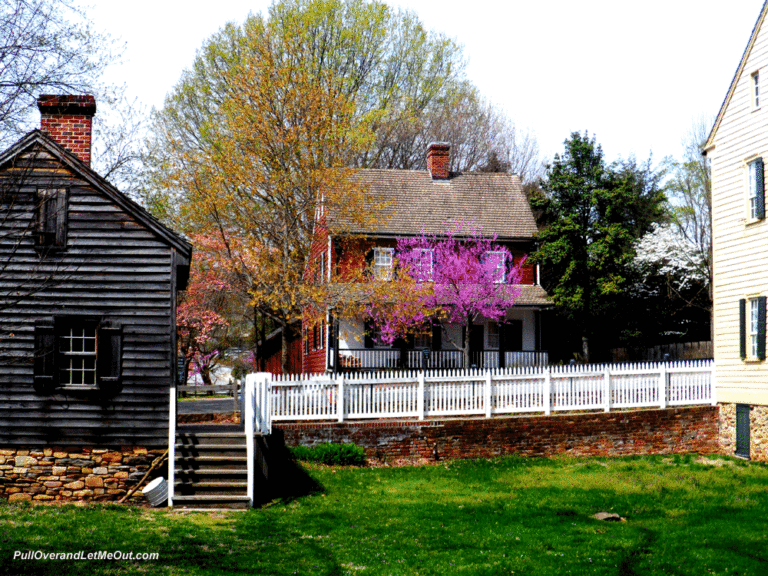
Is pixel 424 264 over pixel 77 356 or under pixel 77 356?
over

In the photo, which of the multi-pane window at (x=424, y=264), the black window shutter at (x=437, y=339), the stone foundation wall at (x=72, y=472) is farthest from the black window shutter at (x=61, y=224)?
the black window shutter at (x=437, y=339)

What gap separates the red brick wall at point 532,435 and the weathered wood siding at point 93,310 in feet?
13.6

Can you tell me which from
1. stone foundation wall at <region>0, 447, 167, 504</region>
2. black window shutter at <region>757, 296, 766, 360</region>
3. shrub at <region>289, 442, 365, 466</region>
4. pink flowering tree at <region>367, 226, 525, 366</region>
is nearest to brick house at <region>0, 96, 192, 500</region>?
stone foundation wall at <region>0, 447, 167, 504</region>

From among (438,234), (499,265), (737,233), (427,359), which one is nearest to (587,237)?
(499,265)

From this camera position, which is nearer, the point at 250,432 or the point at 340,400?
the point at 250,432

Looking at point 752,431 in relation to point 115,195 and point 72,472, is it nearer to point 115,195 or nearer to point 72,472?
point 72,472

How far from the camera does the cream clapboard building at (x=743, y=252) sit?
19203 mm

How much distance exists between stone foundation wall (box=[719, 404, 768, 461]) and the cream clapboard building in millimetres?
23

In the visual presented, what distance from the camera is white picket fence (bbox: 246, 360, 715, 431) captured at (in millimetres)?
19344

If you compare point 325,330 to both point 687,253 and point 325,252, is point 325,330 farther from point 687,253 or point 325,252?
point 687,253

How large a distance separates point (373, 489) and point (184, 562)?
647cm

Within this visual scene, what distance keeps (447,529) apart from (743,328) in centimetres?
1084

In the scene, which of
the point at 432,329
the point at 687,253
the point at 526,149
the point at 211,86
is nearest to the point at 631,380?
the point at 432,329

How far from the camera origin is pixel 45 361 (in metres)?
15.2
